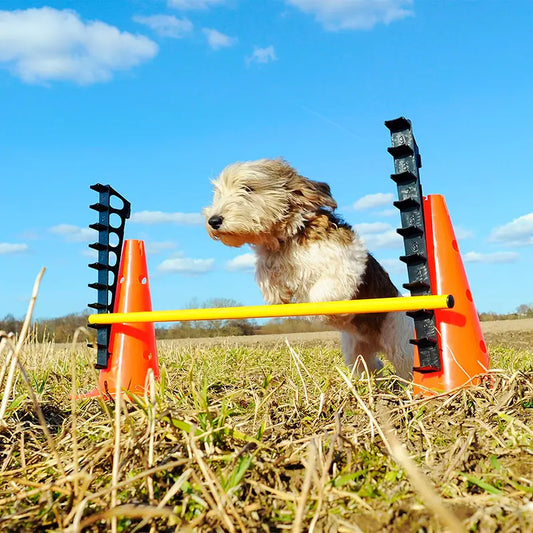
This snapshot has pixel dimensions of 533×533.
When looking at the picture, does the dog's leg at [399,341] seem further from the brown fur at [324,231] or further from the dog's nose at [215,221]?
the dog's nose at [215,221]

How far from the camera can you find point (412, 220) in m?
3.49

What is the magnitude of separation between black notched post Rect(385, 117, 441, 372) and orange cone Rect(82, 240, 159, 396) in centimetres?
208

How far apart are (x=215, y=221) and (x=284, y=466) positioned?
8.15 ft

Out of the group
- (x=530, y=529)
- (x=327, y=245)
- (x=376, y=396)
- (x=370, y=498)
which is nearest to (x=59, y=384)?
(x=327, y=245)

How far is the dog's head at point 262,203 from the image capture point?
162 inches

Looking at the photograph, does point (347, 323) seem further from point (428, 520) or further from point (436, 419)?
point (428, 520)

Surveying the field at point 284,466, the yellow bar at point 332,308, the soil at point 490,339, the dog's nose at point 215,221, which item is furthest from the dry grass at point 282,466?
the soil at point 490,339

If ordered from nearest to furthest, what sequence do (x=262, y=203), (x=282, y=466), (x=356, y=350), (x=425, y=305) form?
(x=282, y=466)
(x=425, y=305)
(x=262, y=203)
(x=356, y=350)

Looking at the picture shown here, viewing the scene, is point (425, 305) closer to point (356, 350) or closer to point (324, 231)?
point (324, 231)

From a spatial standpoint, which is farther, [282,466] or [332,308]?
[332,308]

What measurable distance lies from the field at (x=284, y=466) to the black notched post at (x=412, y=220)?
0.49 meters

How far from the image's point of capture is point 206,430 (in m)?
2.09

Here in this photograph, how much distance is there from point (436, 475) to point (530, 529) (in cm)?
51

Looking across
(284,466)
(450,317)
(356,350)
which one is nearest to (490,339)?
(356,350)
